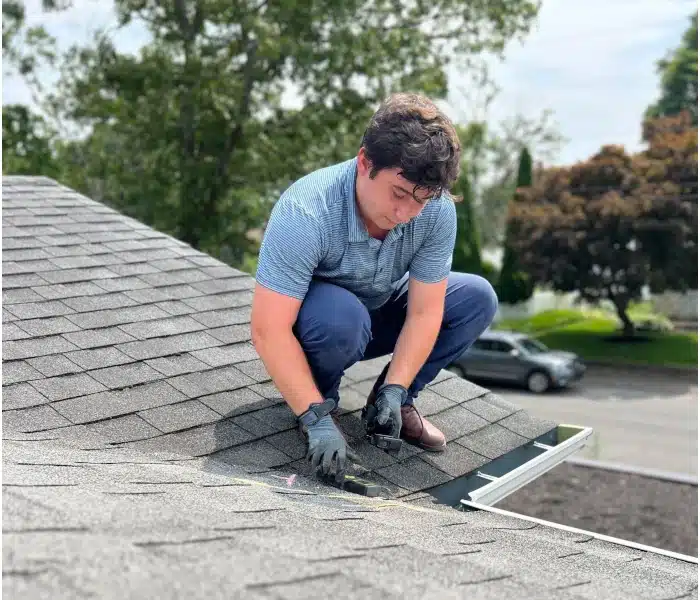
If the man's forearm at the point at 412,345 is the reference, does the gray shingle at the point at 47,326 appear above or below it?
below

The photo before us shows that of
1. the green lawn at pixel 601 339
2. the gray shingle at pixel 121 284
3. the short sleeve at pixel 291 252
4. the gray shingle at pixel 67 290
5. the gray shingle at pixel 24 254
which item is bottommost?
the green lawn at pixel 601 339

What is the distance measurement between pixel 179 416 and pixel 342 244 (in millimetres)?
964

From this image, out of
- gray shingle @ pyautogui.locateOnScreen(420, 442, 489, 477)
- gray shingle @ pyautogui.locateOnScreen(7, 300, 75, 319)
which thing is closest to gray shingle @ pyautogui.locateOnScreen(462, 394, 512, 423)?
gray shingle @ pyautogui.locateOnScreen(420, 442, 489, 477)

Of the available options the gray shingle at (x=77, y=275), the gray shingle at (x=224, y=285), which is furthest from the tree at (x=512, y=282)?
the gray shingle at (x=77, y=275)

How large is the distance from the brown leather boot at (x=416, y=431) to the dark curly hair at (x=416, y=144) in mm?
968

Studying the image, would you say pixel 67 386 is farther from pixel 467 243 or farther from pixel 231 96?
pixel 467 243

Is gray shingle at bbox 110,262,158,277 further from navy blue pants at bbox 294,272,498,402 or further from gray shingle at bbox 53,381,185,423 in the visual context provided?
navy blue pants at bbox 294,272,498,402

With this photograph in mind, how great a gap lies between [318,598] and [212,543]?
0.26 metres

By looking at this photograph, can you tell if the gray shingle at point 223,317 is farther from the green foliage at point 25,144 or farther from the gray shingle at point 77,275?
the green foliage at point 25,144

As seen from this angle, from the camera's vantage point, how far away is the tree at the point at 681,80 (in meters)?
36.2

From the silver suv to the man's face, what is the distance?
13619 millimetres

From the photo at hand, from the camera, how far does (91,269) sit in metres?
4.56

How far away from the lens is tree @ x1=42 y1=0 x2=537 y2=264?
17422 mm

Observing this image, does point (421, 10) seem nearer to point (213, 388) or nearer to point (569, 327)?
point (569, 327)
